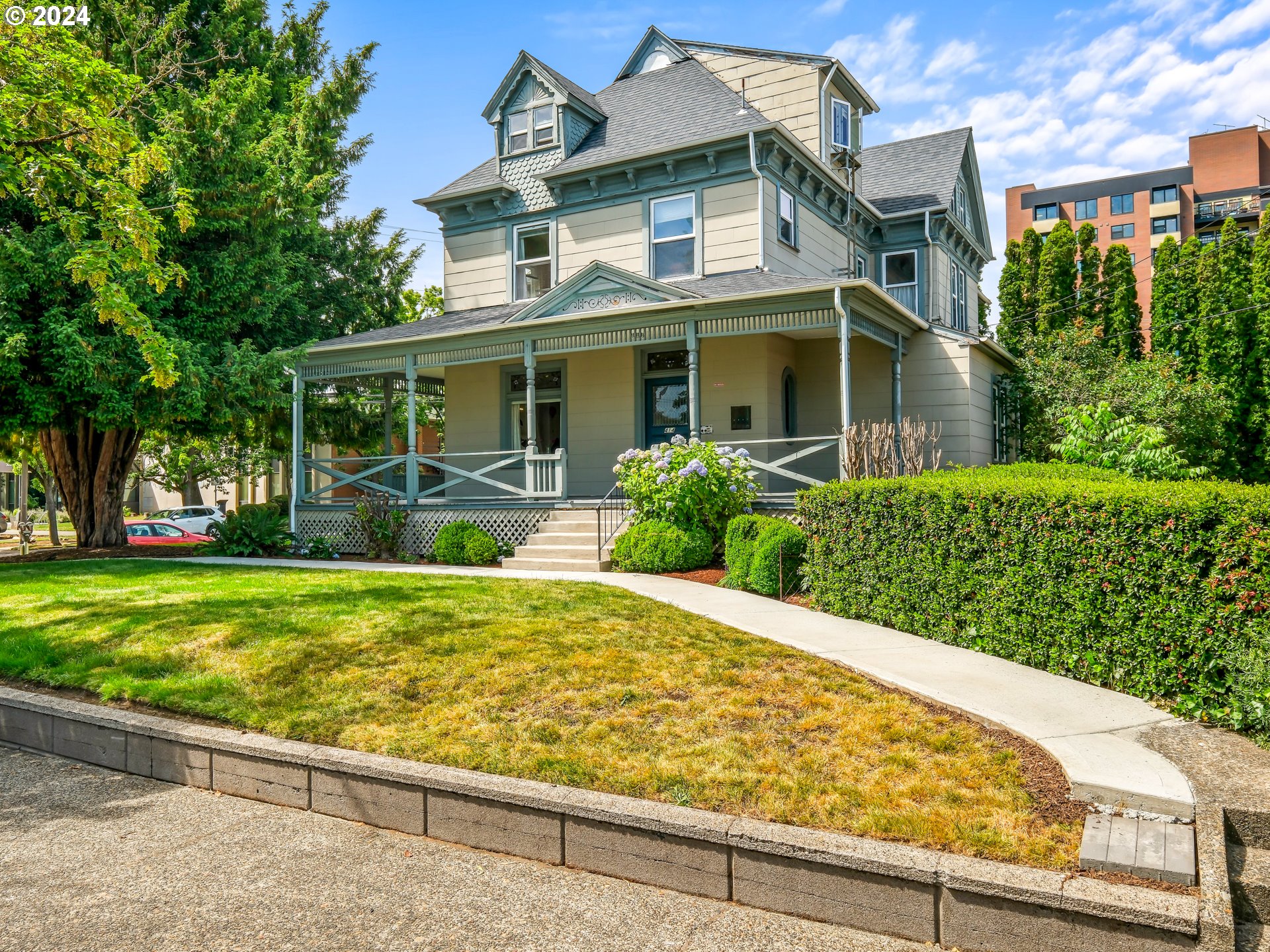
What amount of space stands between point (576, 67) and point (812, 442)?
1005 centimetres

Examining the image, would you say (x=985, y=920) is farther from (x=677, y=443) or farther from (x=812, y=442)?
(x=812, y=442)

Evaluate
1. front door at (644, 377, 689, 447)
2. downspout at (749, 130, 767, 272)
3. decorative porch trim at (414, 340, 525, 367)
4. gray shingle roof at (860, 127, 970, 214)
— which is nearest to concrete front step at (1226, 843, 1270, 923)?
downspout at (749, 130, 767, 272)

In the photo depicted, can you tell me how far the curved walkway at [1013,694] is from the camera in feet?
12.9

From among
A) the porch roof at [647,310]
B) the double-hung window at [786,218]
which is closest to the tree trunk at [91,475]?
the porch roof at [647,310]

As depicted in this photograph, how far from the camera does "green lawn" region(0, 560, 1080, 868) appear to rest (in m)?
4.04

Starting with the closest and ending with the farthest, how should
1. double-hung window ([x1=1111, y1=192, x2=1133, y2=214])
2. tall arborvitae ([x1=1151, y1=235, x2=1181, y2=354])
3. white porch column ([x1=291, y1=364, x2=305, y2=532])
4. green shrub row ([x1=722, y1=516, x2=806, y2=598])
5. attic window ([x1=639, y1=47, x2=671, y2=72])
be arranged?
1. green shrub row ([x1=722, y1=516, x2=806, y2=598])
2. white porch column ([x1=291, y1=364, x2=305, y2=532])
3. attic window ([x1=639, y1=47, x2=671, y2=72])
4. tall arborvitae ([x1=1151, y1=235, x2=1181, y2=354])
5. double-hung window ([x1=1111, y1=192, x2=1133, y2=214])

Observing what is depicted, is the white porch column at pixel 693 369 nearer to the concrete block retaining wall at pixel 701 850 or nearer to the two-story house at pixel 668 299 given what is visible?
the two-story house at pixel 668 299

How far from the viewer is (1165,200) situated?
64.5 m

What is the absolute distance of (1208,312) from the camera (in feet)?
69.9

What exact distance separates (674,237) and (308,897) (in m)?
13.8

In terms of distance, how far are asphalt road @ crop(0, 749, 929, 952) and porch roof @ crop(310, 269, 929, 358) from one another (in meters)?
9.90

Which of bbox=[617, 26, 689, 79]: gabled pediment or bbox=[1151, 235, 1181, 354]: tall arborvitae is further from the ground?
bbox=[617, 26, 689, 79]: gabled pediment

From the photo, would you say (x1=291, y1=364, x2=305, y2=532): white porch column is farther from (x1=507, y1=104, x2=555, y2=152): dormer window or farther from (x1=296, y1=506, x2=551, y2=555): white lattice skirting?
(x1=507, y1=104, x2=555, y2=152): dormer window

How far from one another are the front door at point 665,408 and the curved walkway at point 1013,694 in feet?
22.9
